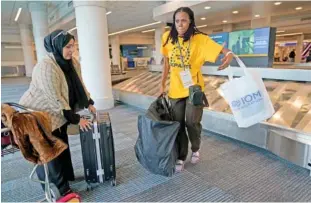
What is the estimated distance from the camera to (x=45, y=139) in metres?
1.37

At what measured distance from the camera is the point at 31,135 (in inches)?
50.2

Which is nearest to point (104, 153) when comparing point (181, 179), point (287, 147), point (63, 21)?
point (181, 179)

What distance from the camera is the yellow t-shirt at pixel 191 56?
186 cm

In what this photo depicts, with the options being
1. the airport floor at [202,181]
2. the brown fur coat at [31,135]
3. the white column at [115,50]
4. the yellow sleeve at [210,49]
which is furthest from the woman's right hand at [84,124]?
the white column at [115,50]

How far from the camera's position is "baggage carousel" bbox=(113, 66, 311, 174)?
7.41 ft

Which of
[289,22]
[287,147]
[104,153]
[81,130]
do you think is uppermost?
[289,22]

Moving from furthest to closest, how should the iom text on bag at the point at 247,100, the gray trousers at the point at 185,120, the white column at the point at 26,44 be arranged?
the white column at the point at 26,44
the gray trousers at the point at 185,120
the iom text on bag at the point at 247,100

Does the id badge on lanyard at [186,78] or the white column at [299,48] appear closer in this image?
the id badge on lanyard at [186,78]

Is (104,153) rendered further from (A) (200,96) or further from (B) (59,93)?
(A) (200,96)

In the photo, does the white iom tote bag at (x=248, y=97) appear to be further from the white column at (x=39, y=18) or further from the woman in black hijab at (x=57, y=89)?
the white column at (x=39, y=18)

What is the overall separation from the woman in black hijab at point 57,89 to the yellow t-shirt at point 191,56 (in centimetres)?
83

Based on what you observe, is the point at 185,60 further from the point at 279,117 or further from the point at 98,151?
the point at 279,117

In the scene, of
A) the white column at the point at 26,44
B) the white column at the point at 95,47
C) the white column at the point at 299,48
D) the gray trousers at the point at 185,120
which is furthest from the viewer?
the white column at the point at 299,48

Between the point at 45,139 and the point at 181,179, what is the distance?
128 cm
